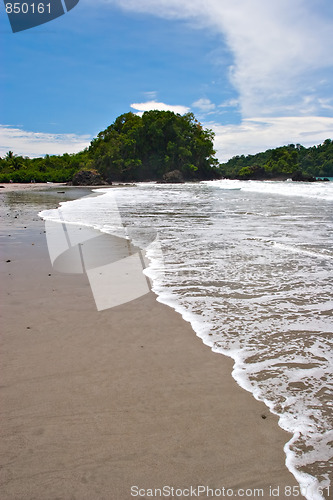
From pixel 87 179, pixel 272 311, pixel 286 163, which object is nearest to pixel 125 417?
pixel 272 311

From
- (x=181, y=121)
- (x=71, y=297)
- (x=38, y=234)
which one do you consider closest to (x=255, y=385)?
(x=71, y=297)

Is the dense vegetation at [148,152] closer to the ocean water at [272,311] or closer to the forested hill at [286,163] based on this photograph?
the forested hill at [286,163]

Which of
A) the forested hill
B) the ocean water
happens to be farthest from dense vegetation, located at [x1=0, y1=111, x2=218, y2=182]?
the ocean water

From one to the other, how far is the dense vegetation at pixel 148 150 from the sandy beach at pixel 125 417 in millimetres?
66435

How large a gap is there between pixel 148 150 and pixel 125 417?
7459 centimetres

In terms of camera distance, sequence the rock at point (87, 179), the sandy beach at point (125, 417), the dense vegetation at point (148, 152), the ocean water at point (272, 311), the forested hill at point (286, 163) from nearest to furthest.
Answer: the sandy beach at point (125, 417) → the ocean water at point (272, 311) → the rock at point (87, 179) → the dense vegetation at point (148, 152) → the forested hill at point (286, 163)

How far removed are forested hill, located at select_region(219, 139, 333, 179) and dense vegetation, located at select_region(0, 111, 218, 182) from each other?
503 inches

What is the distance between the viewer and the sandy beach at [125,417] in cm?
143

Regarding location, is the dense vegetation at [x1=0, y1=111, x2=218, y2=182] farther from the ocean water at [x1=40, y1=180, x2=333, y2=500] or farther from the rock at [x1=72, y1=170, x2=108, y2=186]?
the ocean water at [x1=40, y1=180, x2=333, y2=500]

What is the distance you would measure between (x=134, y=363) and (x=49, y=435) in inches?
28.6

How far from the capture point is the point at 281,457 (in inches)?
61.1

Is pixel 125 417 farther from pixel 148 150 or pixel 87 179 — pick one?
pixel 148 150

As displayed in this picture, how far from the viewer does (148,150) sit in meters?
73.4

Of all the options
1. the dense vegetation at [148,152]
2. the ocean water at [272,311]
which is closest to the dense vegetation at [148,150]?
the dense vegetation at [148,152]
